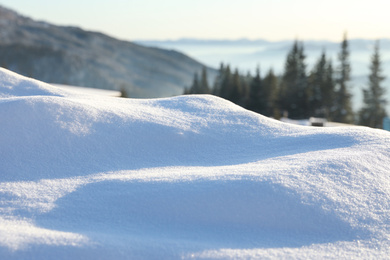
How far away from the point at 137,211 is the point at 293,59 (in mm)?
47413

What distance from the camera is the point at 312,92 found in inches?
1789

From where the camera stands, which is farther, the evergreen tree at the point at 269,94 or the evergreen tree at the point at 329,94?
the evergreen tree at the point at 269,94

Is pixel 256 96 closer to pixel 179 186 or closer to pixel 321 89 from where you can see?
pixel 321 89

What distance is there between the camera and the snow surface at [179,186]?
243 centimetres

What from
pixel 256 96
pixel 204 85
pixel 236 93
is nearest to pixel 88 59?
pixel 204 85

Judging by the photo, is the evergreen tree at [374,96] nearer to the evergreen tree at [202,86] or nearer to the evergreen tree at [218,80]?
the evergreen tree at [218,80]

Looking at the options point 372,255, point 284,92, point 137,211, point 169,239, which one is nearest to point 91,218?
point 137,211

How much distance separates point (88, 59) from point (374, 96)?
110 m

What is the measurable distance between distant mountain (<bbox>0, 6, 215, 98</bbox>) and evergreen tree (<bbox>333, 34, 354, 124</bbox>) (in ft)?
265

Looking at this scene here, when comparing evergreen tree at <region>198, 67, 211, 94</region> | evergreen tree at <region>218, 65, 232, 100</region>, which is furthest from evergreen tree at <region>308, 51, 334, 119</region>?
evergreen tree at <region>198, 67, 211, 94</region>

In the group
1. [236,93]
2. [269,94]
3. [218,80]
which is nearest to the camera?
[269,94]

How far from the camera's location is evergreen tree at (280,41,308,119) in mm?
44750

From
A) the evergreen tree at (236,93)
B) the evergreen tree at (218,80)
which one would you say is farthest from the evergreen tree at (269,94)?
the evergreen tree at (218,80)

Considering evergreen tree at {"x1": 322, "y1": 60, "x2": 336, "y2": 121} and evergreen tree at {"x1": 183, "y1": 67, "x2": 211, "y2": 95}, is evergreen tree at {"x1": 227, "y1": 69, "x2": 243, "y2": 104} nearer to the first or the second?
evergreen tree at {"x1": 322, "y1": 60, "x2": 336, "y2": 121}
